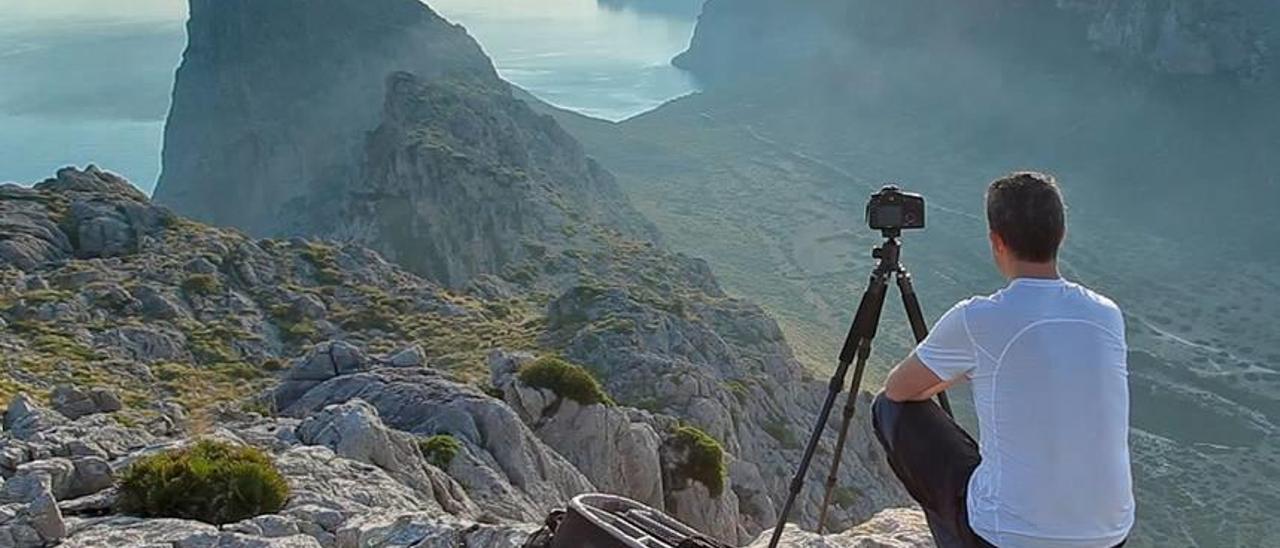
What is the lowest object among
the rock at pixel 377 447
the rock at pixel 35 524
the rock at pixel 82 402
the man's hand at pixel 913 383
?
Result: the rock at pixel 82 402

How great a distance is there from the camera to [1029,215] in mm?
5207

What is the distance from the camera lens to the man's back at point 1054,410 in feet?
16.4

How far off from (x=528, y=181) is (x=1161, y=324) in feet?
193

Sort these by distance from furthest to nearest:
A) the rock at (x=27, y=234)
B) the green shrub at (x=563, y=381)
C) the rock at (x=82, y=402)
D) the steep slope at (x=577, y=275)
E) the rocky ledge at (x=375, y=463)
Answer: the rock at (x=27, y=234) < the steep slope at (x=577, y=275) < the green shrub at (x=563, y=381) < the rock at (x=82, y=402) < the rocky ledge at (x=375, y=463)

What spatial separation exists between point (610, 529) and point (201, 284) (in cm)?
3113

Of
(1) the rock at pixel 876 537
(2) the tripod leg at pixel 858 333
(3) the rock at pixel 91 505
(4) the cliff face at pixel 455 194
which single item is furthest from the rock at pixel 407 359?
(4) the cliff face at pixel 455 194

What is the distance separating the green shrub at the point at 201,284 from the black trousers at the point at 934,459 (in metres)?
A: 31.4

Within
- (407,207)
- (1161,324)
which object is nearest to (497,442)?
(407,207)

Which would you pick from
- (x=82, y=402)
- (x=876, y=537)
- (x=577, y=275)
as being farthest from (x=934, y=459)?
(x=577, y=275)

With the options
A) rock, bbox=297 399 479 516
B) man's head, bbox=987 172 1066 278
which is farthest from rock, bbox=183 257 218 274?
man's head, bbox=987 172 1066 278

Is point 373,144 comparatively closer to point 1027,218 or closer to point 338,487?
point 338,487

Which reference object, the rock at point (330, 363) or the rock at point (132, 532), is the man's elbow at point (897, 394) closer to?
the rock at point (132, 532)

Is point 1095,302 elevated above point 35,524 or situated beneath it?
elevated above

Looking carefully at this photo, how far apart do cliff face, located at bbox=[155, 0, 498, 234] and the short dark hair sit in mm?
101144
